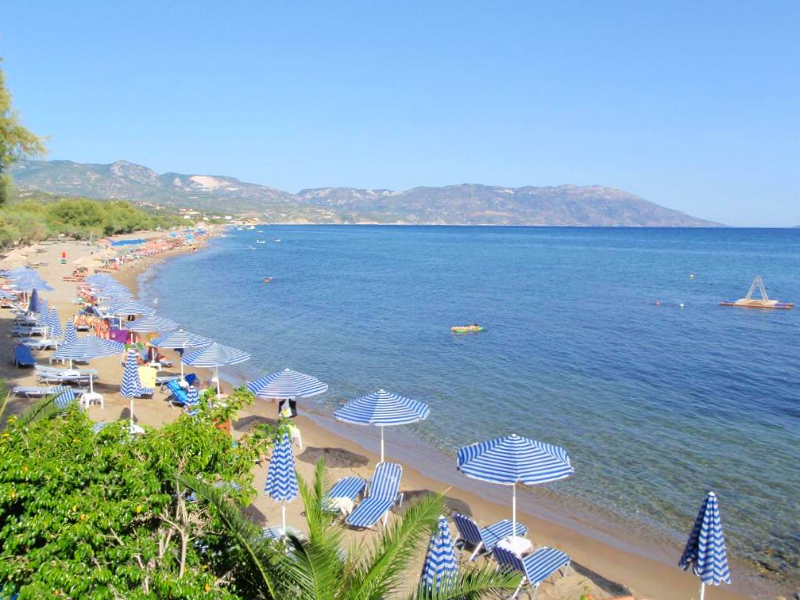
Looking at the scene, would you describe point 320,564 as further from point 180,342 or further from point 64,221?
point 64,221

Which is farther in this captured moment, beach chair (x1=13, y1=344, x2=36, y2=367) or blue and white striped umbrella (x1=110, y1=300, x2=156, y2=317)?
blue and white striped umbrella (x1=110, y1=300, x2=156, y2=317)

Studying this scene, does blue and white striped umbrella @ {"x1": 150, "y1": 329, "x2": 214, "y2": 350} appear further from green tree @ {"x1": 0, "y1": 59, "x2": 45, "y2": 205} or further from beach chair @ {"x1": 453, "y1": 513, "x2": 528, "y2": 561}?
beach chair @ {"x1": 453, "y1": 513, "x2": 528, "y2": 561}

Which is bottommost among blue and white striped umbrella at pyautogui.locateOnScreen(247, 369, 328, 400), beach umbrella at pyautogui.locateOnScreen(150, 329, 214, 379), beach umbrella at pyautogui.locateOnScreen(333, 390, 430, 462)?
beach umbrella at pyautogui.locateOnScreen(150, 329, 214, 379)

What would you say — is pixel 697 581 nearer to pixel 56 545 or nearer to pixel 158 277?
pixel 56 545

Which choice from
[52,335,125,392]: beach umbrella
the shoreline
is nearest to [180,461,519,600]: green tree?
the shoreline

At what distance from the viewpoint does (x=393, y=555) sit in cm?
461

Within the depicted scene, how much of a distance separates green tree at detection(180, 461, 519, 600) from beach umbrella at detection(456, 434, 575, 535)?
4562 mm

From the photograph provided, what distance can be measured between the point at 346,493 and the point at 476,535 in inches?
108

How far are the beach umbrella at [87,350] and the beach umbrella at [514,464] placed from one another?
10.4 meters

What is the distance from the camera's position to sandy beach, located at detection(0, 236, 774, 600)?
928cm

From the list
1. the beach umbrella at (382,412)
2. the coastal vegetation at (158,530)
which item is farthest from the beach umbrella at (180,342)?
the coastal vegetation at (158,530)

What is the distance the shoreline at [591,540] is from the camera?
9438mm

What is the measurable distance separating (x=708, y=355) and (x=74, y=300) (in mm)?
32921

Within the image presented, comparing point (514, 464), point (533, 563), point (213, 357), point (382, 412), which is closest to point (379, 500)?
point (382, 412)
